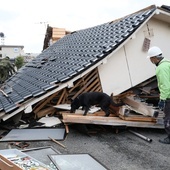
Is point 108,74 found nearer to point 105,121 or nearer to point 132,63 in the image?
point 132,63

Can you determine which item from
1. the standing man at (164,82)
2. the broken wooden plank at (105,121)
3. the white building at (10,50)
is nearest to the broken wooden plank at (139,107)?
the broken wooden plank at (105,121)

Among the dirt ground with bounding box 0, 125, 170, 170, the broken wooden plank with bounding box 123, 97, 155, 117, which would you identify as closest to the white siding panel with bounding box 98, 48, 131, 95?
the broken wooden plank with bounding box 123, 97, 155, 117

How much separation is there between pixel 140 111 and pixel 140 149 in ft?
4.86

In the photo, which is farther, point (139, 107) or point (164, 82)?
point (139, 107)

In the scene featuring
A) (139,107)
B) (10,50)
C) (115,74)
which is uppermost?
(115,74)

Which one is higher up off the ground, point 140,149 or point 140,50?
point 140,50

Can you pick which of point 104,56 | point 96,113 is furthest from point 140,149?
point 104,56

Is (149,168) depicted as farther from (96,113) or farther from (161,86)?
(96,113)

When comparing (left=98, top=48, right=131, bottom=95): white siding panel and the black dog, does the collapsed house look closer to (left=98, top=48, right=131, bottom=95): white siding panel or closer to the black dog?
(left=98, top=48, right=131, bottom=95): white siding panel

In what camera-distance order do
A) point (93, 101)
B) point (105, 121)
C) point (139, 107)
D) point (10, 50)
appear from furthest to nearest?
1. point (10, 50)
2. point (93, 101)
3. point (139, 107)
4. point (105, 121)

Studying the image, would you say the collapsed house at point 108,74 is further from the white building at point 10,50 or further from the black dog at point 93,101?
the white building at point 10,50

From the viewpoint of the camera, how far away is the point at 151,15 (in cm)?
807

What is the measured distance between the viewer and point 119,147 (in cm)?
513

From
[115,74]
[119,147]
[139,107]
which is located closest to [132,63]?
[115,74]
